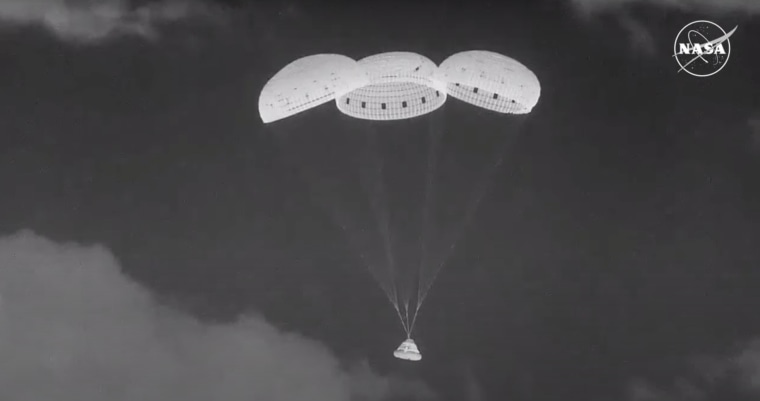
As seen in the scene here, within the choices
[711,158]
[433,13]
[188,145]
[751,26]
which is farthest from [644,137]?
[188,145]

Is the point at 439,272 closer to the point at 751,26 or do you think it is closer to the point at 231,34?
the point at 231,34

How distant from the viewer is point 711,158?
1475 centimetres

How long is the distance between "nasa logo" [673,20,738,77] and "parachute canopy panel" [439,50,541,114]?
3597 millimetres

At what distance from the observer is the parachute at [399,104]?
→ 11875 millimetres

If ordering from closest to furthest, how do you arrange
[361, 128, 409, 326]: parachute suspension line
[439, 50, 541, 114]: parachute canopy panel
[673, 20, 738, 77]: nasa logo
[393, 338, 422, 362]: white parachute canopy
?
[439, 50, 541, 114]: parachute canopy panel < [393, 338, 422, 362]: white parachute canopy < [361, 128, 409, 326]: parachute suspension line < [673, 20, 738, 77]: nasa logo

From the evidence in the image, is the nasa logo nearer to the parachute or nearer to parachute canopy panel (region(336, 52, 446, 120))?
the parachute

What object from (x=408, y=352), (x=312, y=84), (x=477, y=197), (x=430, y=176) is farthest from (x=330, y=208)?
(x=312, y=84)

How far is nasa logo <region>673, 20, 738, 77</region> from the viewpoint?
14.8 metres

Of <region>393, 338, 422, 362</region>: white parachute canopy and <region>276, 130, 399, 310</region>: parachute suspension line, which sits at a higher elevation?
<region>276, 130, 399, 310</region>: parachute suspension line

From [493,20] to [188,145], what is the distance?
4421mm

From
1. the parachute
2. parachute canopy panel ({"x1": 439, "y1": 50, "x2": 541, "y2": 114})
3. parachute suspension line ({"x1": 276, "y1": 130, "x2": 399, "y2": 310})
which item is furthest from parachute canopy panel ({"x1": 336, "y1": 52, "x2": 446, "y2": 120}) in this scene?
parachute suspension line ({"x1": 276, "y1": 130, "x2": 399, "y2": 310})

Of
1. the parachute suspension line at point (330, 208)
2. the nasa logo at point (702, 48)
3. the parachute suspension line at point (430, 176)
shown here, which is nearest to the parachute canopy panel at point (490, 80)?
the parachute suspension line at point (430, 176)

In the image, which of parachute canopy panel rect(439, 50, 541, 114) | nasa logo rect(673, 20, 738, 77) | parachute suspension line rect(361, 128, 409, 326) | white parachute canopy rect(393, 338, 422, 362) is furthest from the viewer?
nasa logo rect(673, 20, 738, 77)

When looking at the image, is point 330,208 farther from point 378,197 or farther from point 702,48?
point 702,48
